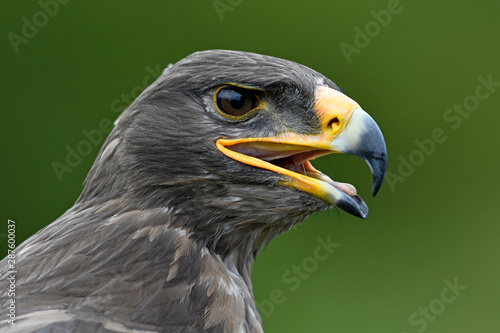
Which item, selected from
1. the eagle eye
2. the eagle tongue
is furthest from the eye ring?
the eagle tongue

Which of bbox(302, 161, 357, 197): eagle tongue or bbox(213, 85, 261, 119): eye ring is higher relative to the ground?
bbox(213, 85, 261, 119): eye ring

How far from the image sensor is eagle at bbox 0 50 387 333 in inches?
90.9

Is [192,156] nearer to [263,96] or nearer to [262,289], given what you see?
[263,96]

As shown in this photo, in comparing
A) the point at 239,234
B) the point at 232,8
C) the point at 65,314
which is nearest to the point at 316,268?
the point at 232,8

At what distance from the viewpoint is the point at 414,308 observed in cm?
558

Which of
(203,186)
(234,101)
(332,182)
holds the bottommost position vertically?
(332,182)

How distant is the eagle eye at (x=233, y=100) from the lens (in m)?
2.42

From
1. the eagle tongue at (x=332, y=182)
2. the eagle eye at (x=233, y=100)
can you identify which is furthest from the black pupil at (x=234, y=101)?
the eagle tongue at (x=332, y=182)

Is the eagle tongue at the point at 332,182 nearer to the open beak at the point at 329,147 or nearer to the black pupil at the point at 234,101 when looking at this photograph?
the open beak at the point at 329,147

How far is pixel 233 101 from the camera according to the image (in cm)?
241

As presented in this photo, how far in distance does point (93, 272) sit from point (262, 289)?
2911 millimetres

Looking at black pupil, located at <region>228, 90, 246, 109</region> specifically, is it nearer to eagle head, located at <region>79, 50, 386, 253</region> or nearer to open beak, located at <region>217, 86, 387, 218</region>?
eagle head, located at <region>79, 50, 386, 253</region>

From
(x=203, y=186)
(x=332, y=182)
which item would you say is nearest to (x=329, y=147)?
(x=332, y=182)

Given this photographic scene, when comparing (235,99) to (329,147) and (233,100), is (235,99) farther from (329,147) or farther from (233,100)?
(329,147)
